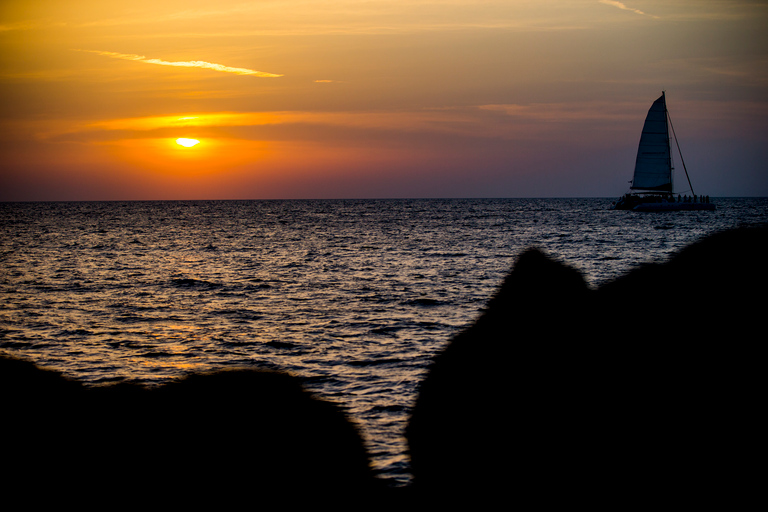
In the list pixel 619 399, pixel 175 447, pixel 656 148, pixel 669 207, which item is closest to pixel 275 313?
pixel 175 447

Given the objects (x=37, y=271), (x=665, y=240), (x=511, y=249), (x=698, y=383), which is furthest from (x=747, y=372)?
(x=665, y=240)

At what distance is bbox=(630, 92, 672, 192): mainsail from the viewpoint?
88.8 meters

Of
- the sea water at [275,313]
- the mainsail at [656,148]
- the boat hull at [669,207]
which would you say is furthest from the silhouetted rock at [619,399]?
the boat hull at [669,207]

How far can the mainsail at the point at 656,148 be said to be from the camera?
88.8 m

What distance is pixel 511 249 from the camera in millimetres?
48000

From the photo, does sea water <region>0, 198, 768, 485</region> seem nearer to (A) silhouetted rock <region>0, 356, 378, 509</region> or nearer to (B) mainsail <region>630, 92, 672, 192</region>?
(A) silhouetted rock <region>0, 356, 378, 509</region>

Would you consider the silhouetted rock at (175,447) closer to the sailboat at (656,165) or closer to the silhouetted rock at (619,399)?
the silhouetted rock at (619,399)

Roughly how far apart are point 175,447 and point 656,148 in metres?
93.7

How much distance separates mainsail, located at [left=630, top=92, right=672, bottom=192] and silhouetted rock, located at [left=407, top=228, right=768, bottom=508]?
82.6 m

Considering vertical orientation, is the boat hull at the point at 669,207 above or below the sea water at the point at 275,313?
above

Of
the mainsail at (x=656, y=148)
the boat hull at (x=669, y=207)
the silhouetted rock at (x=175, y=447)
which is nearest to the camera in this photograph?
the silhouetted rock at (x=175, y=447)

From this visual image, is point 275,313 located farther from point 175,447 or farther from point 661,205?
point 661,205

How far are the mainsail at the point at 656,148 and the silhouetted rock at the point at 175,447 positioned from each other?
296 ft

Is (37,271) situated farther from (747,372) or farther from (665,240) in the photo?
(665,240)
